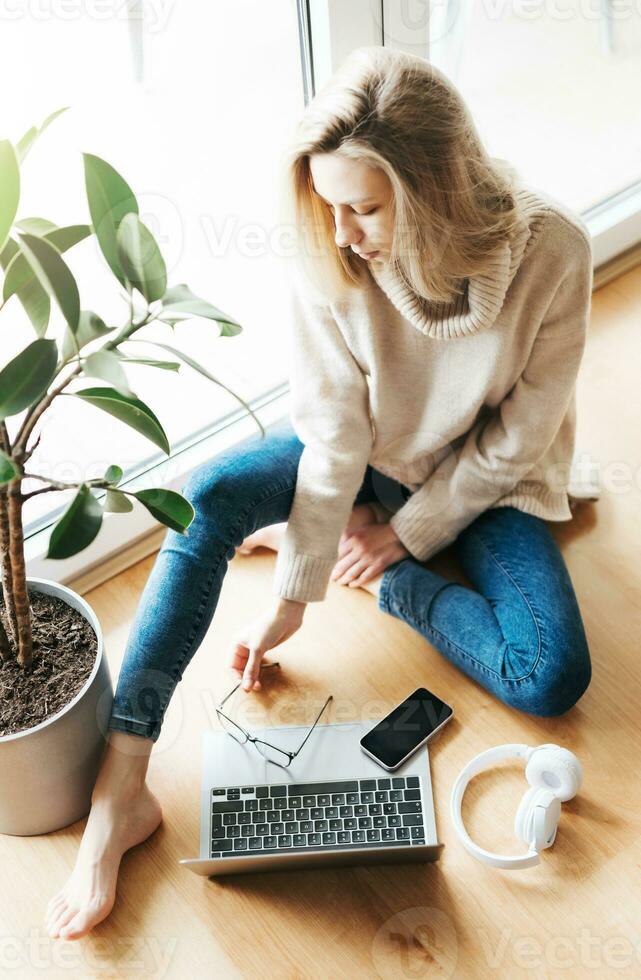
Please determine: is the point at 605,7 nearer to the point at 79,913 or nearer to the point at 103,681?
the point at 103,681

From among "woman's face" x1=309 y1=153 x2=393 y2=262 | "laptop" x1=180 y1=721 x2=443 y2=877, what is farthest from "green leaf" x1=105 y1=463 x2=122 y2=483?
"laptop" x1=180 y1=721 x2=443 y2=877

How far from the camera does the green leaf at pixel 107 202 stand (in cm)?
84

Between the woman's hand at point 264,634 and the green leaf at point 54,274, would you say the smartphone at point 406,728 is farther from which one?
the green leaf at point 54,274

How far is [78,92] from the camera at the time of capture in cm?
131

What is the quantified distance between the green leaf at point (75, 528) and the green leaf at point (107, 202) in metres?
0.20

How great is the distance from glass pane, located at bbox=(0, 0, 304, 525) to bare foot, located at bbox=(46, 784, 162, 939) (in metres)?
0.50

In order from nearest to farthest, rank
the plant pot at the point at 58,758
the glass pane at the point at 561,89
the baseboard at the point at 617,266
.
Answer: the plant pot at the point at 58,758, the glass pane at the point at 561,89, the baseboard at the point at 617,266

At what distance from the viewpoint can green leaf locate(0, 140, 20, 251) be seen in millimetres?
834

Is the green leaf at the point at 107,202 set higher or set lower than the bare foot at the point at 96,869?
higher

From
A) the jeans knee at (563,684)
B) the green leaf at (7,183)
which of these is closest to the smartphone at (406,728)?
the jeans knee at (563,684)

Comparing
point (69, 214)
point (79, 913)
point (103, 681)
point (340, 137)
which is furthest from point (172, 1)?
point (79, 913)

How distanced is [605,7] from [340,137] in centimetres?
111

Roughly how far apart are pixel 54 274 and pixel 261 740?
0.72 meters

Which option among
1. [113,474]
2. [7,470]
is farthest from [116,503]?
[7,470]
